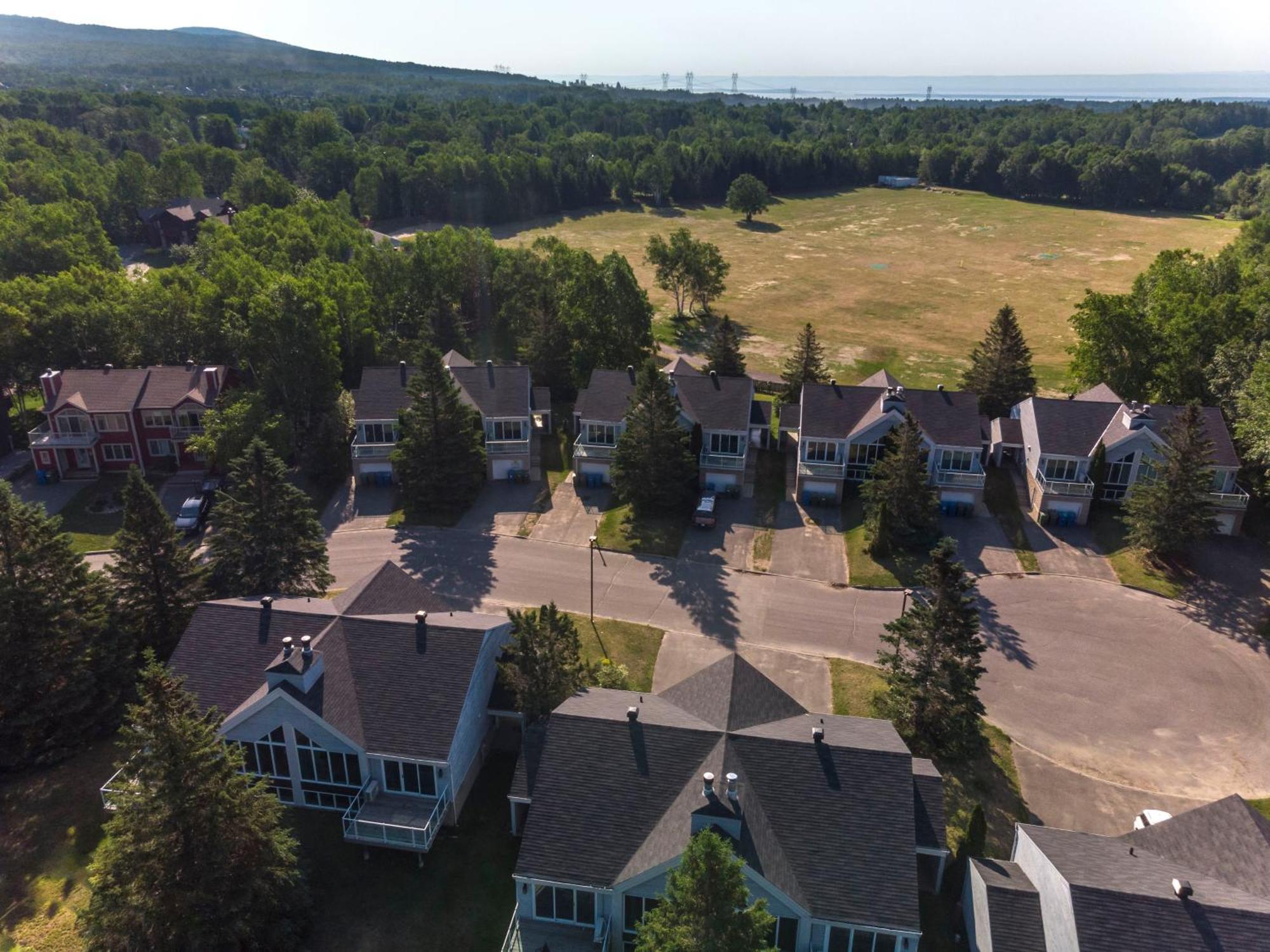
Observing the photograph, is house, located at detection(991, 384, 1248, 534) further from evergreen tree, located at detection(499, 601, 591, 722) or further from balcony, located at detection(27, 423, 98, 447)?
balcony, located at detection(27, 423, 98, 447)

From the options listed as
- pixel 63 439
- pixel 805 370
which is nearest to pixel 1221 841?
pixel 805 370

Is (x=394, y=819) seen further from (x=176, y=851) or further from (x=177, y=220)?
(x=177, y=220)

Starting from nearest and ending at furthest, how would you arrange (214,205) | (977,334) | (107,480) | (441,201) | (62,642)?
(62,642) < (107,480) < (977,334) < (214,205) < (441,201)

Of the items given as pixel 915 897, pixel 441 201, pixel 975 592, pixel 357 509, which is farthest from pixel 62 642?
pixel 441 201

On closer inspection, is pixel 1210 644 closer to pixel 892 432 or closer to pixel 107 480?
pixel 892 432

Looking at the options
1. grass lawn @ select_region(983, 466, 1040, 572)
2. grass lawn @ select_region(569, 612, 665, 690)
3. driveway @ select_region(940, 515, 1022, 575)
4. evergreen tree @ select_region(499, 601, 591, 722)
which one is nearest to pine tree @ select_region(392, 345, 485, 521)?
grass lawn @ select_region(569, 612, 665, 690)

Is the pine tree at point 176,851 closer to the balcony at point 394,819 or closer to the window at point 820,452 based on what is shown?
the balcony at point 394,819

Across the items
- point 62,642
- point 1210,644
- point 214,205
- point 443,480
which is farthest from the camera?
point 214,205
